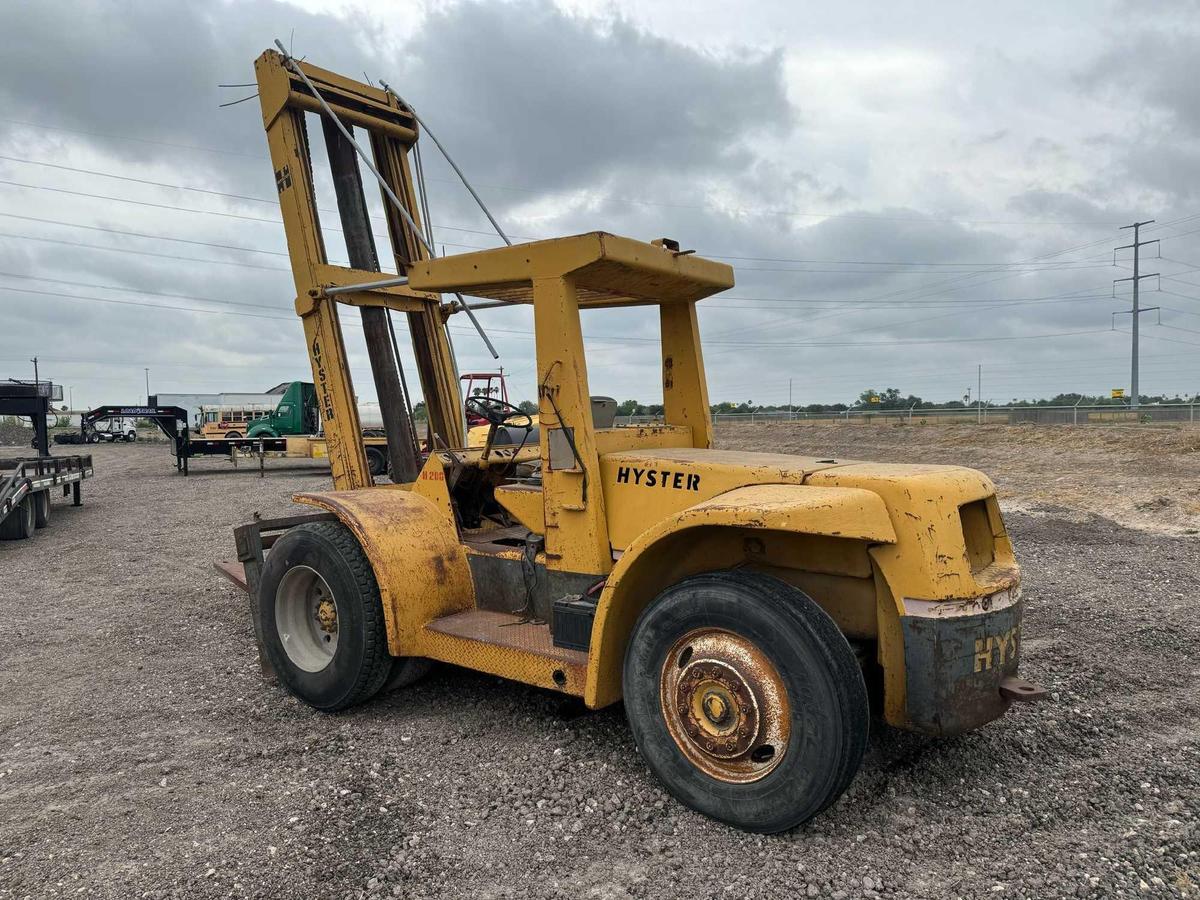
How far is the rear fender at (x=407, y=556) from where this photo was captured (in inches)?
181

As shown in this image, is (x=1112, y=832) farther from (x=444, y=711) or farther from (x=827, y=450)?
(x=827, y=450)

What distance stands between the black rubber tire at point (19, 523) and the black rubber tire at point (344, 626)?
9051mm

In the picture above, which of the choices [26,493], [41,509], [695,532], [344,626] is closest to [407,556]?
[344,626]

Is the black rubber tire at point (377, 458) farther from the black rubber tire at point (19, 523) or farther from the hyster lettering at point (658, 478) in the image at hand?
the hyster lettering at point (658, 478)

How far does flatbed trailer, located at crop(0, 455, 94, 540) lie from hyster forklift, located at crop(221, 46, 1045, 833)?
7368 millimetres

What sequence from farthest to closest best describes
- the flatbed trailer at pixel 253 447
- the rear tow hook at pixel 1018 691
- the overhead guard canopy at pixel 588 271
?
the flatbed trailer at pixel 253 447
the overhead guard canopy at pixel 588 271
the rear tow hook at pixel 1018 691

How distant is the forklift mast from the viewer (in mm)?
5676

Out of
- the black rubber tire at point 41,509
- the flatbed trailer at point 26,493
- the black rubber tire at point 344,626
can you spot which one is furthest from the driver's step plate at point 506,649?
the black rubber tire at point 41,509

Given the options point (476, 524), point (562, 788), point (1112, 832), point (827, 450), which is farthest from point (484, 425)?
point (827, 450)

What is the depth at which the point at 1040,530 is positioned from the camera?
1101 centimetres

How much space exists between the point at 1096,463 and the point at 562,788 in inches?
751

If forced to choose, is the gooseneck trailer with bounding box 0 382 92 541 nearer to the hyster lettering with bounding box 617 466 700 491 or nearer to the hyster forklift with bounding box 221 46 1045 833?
the hyster forklift with bounding box 221 46 1045 833

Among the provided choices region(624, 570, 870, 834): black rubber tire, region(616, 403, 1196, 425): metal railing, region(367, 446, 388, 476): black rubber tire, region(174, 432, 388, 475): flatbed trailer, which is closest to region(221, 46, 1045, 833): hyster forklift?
region(624, 570, 870, 834): black rubber tire

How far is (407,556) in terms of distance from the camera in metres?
4.73
